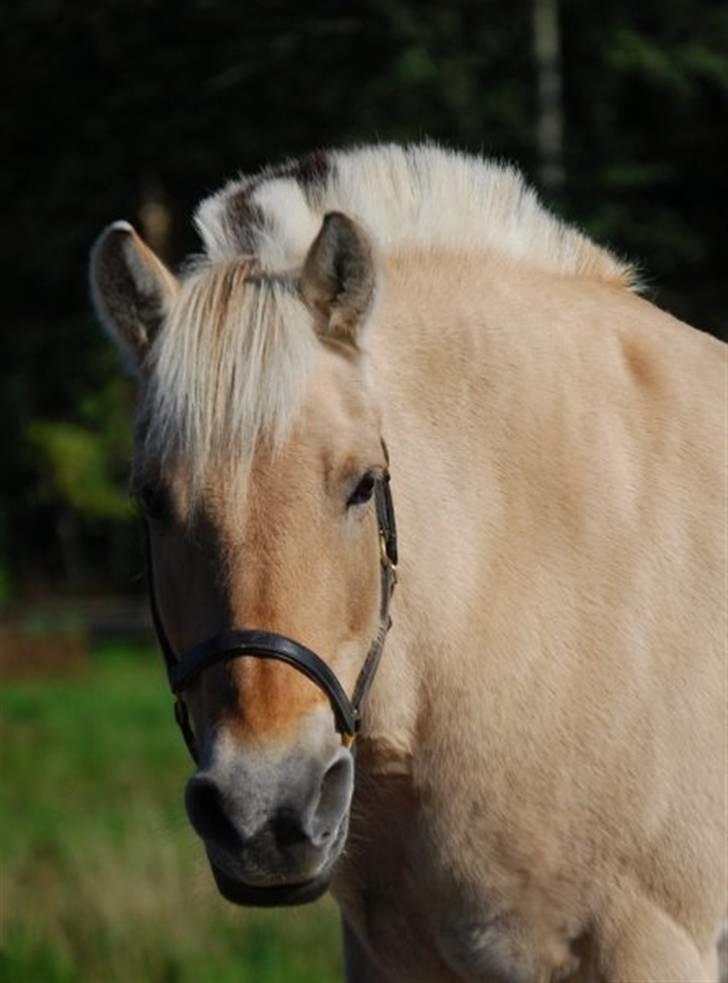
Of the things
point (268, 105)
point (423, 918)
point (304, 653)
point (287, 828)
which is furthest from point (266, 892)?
point (268, 105)

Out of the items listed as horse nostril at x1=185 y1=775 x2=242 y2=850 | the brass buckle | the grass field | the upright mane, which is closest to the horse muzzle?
horse nostril at x1=185 y1=775 x2=242 y2=850

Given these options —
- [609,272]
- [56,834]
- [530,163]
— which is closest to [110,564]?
[530,163]

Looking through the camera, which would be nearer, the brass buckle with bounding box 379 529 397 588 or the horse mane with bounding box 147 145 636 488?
the horse mane with bounding box 147 145 636 488

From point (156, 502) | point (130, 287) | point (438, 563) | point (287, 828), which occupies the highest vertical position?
point (130, 287)

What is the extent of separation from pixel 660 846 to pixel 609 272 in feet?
4.45

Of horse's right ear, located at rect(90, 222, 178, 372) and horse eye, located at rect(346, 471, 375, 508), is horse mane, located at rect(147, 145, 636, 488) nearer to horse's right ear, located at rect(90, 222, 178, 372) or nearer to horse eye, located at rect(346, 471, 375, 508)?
horse's right ear, located at rect(90, 222, 178, 372)

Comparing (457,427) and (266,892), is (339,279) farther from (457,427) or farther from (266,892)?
(266,892)

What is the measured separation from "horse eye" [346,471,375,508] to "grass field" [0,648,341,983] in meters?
1.15

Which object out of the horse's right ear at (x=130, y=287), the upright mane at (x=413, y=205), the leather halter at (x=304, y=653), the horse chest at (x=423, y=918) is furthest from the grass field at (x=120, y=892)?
the upright mane at (x=413, y=205)

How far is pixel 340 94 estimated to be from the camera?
12961 millimetres

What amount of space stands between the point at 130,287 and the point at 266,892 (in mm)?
1206

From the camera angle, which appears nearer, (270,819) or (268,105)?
(270,819)

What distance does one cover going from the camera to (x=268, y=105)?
12.6 meters

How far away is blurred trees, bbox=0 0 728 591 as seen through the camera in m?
12.3
